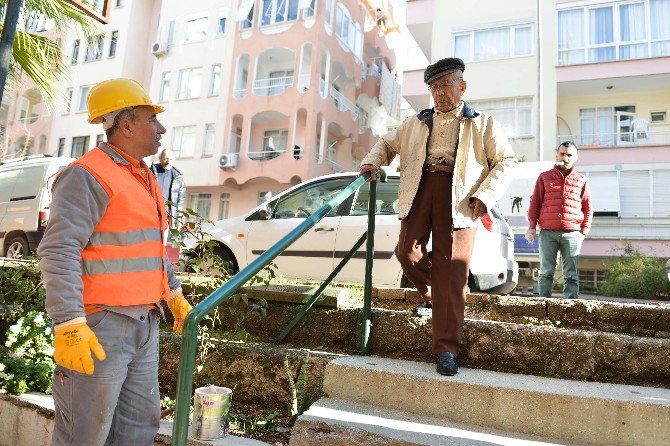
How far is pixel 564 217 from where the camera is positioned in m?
5.14

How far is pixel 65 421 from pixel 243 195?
64.4 feet

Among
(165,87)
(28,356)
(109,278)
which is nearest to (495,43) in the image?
(165,87)

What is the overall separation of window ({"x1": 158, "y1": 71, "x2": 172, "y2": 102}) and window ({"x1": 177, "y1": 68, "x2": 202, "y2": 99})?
0.73m

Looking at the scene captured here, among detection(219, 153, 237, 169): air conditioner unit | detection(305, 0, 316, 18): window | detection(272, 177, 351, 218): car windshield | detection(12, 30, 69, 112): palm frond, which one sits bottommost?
detection(272, 177, 351, 218): car windshield

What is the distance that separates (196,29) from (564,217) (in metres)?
22.4

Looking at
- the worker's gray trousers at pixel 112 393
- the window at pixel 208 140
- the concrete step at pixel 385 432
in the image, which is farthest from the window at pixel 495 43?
the worker's gray trousers at pixel 112 393

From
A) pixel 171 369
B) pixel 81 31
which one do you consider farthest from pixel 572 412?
pixel 81 31

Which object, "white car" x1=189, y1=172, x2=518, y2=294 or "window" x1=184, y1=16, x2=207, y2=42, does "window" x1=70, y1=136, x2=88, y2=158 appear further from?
"white car" x1=189, y1=172, x2=518, y2=294

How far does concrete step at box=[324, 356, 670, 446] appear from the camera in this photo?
222cm

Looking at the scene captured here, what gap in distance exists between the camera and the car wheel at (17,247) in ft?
29.7

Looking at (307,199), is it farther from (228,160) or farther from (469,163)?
(228,160)

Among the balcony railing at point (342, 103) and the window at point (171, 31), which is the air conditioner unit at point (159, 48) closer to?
the window at point (171, 31)

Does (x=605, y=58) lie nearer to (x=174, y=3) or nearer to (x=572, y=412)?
(x=572, y=412)

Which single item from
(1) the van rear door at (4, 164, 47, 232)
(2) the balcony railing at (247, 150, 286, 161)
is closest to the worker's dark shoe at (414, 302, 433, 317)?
(1) the van rear door at (4, 164, 47, 232)
